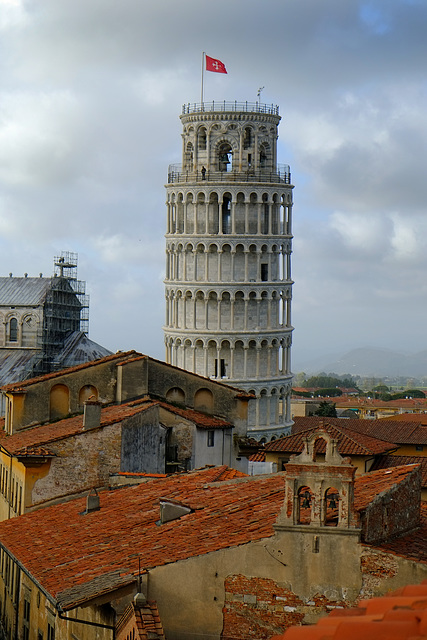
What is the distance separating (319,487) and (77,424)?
22197mm

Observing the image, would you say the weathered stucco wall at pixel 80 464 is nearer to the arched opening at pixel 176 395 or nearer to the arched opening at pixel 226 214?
the arched opening at pixel 176 395

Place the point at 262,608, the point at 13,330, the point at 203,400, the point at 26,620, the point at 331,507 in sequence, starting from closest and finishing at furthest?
1. the point at 262,608
2. the point at 331,507
3. the point at 26,620
4. the point at 203,400
5. the point at 13,330

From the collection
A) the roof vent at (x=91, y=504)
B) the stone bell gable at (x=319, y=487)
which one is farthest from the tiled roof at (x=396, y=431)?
the stone bell gable at (x=319, y=487)

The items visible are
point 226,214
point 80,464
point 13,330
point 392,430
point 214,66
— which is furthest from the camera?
point 13,330

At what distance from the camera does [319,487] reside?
→ 20578 mm

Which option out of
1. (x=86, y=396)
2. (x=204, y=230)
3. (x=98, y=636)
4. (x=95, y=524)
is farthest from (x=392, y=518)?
(x=204, y=230)

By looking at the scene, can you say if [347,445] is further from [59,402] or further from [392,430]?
[392,430]

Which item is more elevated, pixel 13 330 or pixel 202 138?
pixel 202 138

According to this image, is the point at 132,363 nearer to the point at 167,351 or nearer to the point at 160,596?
the point at 160,596

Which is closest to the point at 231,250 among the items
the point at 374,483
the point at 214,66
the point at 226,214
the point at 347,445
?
the point at 226,214

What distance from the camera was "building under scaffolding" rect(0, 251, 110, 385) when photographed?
108875 mm

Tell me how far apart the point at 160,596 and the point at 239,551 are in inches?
60.7

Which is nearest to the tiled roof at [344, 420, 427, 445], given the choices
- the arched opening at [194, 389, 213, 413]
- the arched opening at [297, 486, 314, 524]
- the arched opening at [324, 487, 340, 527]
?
the arched opening at [194, 389, 213, 413]

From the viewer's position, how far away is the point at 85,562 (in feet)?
80.1
